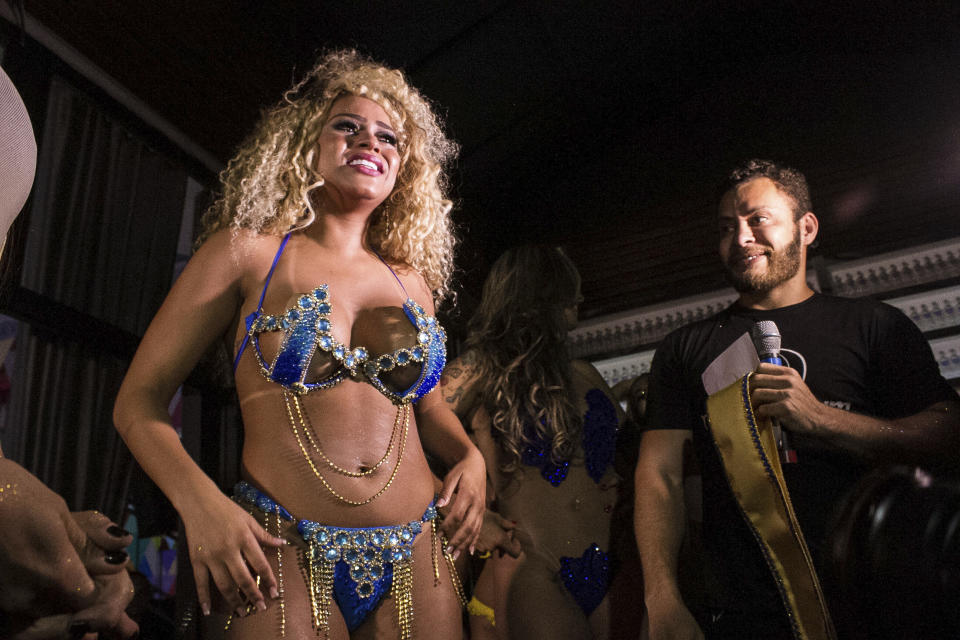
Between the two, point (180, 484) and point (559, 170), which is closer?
point (180, 484)

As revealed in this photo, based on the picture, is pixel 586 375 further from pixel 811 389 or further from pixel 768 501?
pixel 768 501

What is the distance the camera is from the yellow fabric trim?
2271 millimetres

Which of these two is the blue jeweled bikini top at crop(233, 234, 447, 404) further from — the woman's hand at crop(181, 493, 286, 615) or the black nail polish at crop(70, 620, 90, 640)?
the black nail polish at crop(70, 620, 90, 640)

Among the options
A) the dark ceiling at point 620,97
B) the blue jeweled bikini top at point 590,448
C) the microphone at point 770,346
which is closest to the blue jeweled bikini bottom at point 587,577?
the blue jeweled bikini top at point 590,448

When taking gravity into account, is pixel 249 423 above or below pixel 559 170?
below

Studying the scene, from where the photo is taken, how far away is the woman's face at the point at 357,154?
5.89 ft

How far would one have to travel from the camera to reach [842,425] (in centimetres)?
175

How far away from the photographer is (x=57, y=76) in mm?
3119

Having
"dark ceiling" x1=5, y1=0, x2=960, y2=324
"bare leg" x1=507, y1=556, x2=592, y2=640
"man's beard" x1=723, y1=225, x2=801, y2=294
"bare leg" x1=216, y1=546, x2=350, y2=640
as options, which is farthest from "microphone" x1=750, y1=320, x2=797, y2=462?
"dark ceiling" x1=5, y1=0, x2=960, y2=324

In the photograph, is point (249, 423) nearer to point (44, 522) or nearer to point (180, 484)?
point (180, 484)

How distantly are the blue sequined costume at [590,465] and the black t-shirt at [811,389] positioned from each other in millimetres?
338

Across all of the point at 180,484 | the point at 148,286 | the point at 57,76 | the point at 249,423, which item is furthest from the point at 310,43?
the point at 180,484

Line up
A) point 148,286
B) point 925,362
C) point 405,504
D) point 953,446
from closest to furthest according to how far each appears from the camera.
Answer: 1. point 405,504
2. point 953,446
3. point 925,362
4. point 148,286

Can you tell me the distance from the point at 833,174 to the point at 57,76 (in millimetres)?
Result: 4106
